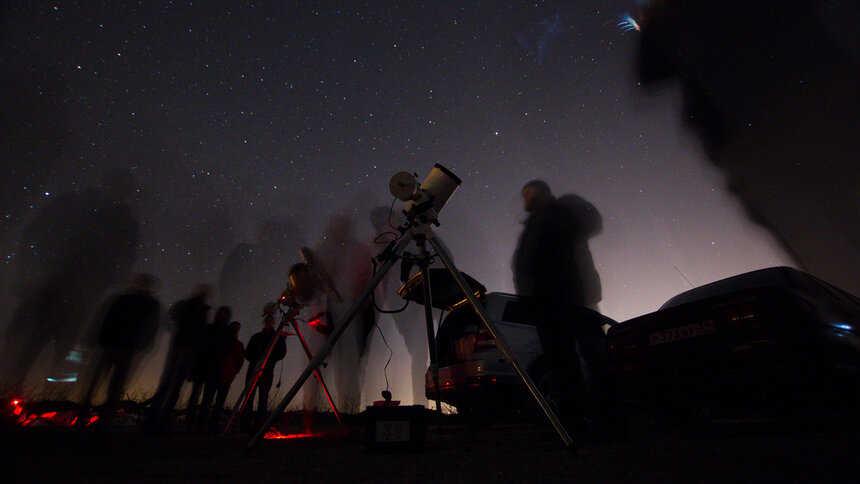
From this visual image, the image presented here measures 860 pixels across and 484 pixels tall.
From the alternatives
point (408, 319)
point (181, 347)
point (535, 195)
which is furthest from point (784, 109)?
point (181, 347)

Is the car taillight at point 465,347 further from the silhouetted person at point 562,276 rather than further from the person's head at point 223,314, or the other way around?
the person's head at point 223,314

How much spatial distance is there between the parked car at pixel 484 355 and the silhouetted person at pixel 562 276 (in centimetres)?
66

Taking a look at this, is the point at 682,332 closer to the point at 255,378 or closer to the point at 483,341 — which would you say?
the point at 483,341

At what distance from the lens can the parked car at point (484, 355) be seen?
169 inches

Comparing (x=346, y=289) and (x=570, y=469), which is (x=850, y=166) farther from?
(x=346, y=289)

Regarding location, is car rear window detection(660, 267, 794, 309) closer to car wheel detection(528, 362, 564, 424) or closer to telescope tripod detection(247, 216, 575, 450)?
car wheel detection(528, 362, 564, 424)

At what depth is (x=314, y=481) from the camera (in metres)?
1.41

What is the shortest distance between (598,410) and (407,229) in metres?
2.48

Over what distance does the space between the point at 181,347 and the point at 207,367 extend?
50 cm

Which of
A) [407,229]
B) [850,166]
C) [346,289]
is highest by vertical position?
[850,166]

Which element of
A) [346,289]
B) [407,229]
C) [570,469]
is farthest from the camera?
[346,289]

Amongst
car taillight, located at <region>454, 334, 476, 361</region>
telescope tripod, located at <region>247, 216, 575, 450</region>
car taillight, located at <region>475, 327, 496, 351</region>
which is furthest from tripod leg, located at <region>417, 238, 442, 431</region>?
car taillight, located at <region>454, 334, 476, 361</region>

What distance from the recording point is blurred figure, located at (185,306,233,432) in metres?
5.30

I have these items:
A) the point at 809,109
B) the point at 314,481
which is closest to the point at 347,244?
the point at 314,481
